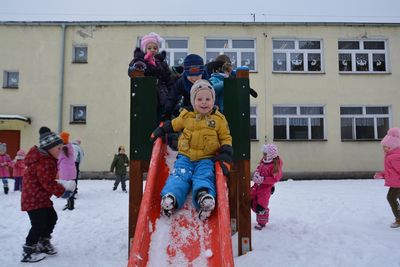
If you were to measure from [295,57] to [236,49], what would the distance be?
2582 mm

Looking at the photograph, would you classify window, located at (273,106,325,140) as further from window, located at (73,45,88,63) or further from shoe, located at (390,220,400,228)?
shoe, located at (390,220,400,228)

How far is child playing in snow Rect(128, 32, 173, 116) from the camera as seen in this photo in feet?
15.6

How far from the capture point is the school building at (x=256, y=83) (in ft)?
46.5

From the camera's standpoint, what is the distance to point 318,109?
580 inches

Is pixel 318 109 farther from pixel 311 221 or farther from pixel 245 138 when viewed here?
pixel 245 138

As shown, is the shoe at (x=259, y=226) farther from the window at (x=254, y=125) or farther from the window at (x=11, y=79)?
the window at (x=11, y=79)

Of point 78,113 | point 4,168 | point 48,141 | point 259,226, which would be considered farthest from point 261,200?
point 78,113

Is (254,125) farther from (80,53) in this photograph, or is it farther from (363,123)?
(80,53)

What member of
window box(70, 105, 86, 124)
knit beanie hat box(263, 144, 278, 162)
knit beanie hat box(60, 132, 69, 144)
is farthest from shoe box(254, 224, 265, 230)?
window box(70, 105, 86, 124)

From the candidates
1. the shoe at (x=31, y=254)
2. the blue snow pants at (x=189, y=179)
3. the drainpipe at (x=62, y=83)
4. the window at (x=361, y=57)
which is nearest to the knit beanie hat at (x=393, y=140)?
the blue snow pants at (x=189, y=179)

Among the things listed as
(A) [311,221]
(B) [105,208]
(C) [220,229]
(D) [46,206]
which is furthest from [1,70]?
(C) [220,229]

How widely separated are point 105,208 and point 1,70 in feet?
33.6

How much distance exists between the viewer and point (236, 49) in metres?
14.8

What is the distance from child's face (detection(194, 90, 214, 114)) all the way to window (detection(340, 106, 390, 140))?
41.2 feet
